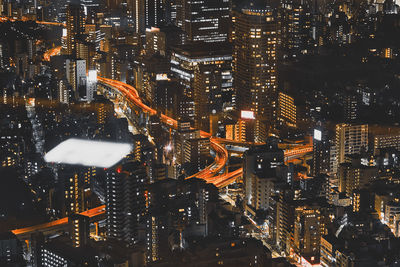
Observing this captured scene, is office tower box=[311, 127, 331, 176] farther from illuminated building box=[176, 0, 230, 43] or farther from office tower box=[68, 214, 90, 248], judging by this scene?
illuminated building box=[176, 0, 230, 43]

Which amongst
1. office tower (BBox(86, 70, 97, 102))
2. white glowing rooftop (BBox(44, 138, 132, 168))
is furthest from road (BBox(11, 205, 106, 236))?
office tower (BBox(86, 70, 97, 102))

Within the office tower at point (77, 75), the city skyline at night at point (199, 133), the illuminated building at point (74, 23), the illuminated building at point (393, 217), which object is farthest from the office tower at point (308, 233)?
the illuminated building at point (74, 23)

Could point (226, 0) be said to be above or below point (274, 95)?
above

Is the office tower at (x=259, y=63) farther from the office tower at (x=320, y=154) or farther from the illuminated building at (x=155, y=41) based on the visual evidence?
the illuminated building at (x=155, y=41)

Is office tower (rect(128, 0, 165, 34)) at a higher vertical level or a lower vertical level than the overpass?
higher

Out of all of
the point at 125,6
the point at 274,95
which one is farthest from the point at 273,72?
the point at 125,6

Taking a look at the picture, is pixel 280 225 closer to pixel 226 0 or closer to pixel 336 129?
pixel 336 129

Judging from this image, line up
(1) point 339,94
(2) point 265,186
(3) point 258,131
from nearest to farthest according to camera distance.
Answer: (2) point 265,186 → (3) point 258,131 → (1) point 339,94
